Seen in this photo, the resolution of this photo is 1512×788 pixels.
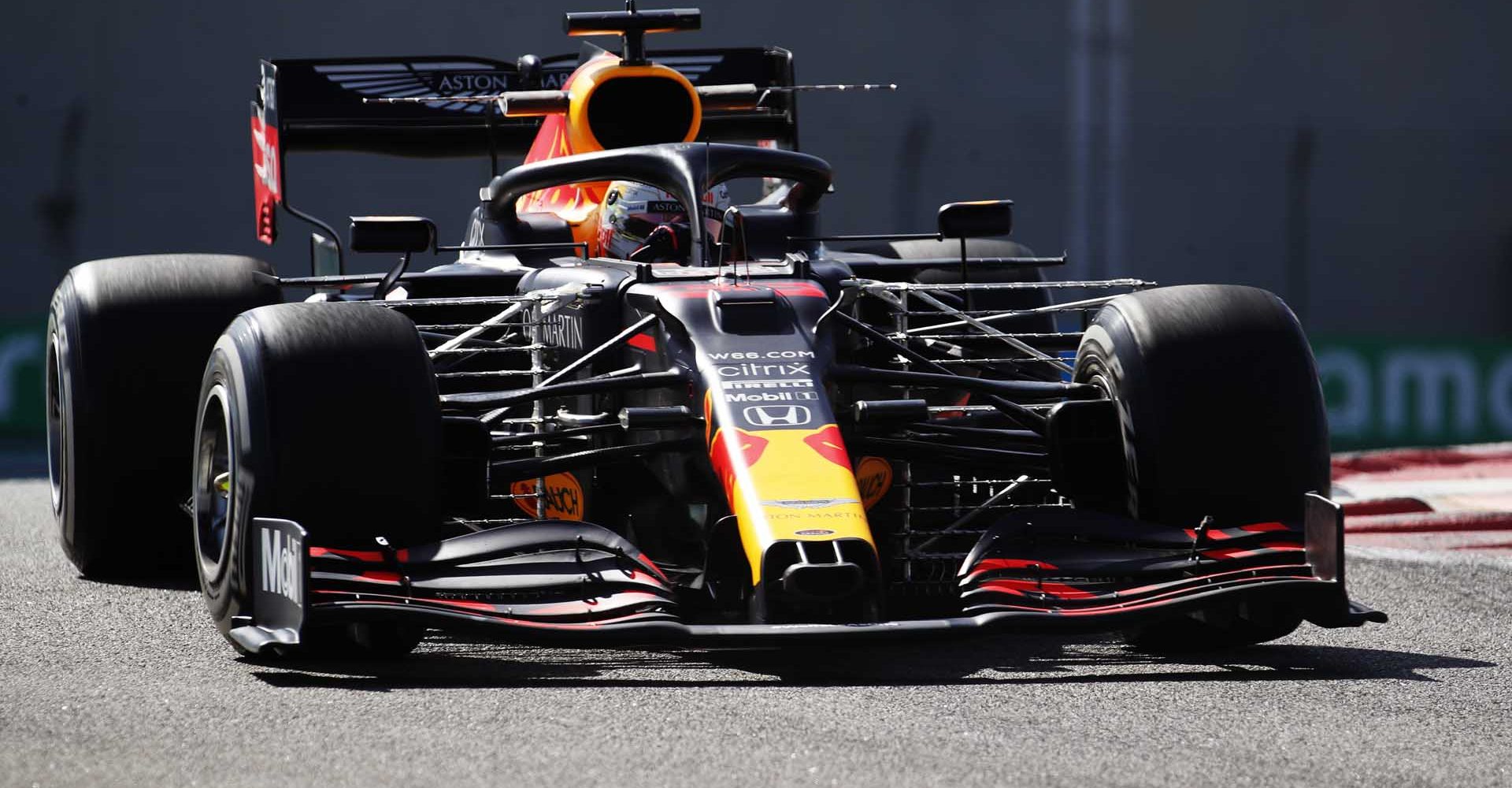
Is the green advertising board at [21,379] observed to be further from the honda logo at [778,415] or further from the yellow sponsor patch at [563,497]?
the honda logo at [778,415]

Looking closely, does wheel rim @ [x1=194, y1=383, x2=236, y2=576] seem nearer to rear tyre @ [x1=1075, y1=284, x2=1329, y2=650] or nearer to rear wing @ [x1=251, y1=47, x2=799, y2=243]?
rear tyre @ [x1=1075, y1=284, x2=1329, y2=650]

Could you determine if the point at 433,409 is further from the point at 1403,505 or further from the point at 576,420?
the point at 1403,505

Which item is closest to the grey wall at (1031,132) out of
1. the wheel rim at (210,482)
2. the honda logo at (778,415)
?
the wheel rim at (210,482)

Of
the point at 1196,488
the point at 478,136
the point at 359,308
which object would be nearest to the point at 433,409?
the point at 359,308

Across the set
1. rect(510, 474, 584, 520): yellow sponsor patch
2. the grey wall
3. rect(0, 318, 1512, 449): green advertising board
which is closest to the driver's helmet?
rect(510, 474, 584, 520): yellow sponsor patch

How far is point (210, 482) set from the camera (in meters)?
5.56

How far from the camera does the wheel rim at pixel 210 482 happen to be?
5.44 meters

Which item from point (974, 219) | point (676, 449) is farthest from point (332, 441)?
point (974, 219)

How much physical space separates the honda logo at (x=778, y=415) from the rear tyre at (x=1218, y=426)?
916mm

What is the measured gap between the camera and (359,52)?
1953 centimetres

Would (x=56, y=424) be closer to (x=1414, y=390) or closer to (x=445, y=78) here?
(x=445, y=78)

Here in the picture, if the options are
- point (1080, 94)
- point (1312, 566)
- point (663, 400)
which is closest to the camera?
point (1312, 566)

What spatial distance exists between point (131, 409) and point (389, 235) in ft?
3.41

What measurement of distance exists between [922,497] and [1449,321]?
16.7 m
